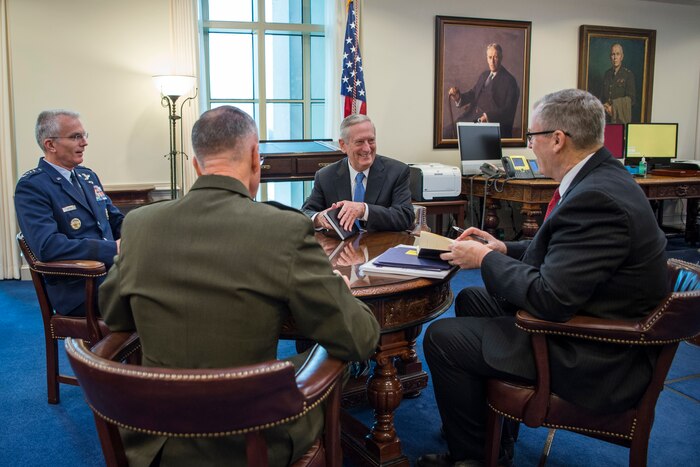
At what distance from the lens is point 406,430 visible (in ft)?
8.04

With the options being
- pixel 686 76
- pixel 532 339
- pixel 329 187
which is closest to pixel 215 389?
pixel 532 339

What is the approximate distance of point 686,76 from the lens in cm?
725

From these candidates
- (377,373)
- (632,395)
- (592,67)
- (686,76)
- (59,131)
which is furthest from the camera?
(686,76)

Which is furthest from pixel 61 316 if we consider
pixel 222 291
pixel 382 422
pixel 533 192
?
pixel 533 192

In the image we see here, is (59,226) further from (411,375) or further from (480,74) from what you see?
(480,74)

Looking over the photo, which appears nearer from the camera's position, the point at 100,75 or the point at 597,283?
the point at 597,283

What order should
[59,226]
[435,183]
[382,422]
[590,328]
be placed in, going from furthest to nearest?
Result: [435,183] < [59,226] < [382,422] < [590,328]

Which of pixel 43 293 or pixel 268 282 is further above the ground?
pixel 268 282

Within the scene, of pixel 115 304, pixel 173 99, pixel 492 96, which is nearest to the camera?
pixel 115 304

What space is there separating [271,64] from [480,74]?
2.19 metres

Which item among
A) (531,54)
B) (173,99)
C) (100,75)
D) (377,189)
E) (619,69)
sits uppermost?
(531,54)

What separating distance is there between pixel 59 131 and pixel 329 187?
134cm

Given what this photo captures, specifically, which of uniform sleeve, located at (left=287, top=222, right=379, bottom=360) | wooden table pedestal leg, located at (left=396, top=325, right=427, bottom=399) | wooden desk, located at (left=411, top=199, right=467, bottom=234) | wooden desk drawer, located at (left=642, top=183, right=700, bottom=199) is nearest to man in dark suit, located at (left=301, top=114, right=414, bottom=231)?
wooden table pedestal leg, located at (left=396, top=325, right=427, bottom=399)

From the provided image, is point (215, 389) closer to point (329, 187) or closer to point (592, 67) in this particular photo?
point (329, 187)
